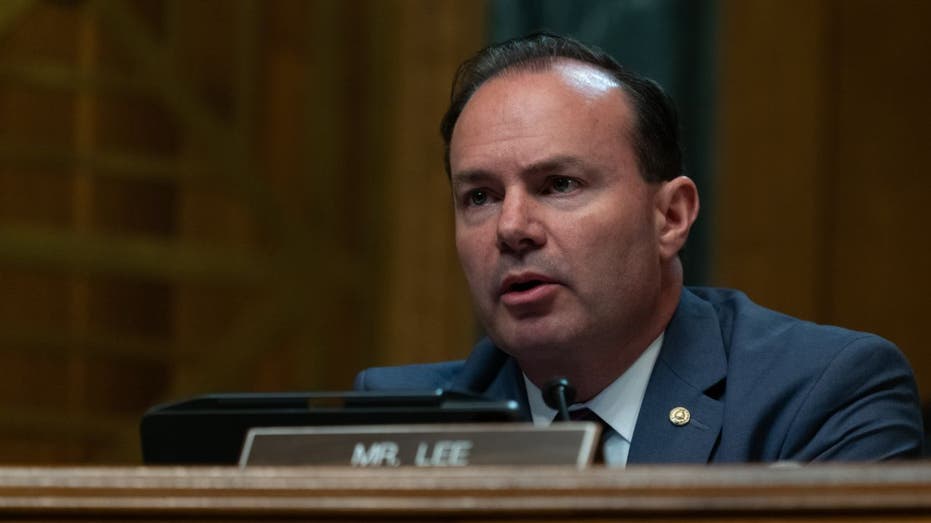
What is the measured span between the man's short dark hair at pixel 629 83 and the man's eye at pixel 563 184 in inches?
6.0

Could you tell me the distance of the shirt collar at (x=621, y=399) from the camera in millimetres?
2285

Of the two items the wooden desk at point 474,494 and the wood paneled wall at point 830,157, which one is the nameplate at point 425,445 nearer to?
the wooden desk at point 474,494

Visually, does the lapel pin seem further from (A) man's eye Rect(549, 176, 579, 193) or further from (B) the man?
(A) man's eye Rect(549, 176, 579, 193)

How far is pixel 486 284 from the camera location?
2.24 m

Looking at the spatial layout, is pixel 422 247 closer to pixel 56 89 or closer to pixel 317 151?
pixel 317 151

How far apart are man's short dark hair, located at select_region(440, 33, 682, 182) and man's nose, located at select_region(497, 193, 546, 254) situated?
23 cm

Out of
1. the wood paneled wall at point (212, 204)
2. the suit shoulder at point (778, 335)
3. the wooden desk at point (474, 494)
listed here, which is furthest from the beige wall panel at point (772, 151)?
the wooden desk at point (474, 494)

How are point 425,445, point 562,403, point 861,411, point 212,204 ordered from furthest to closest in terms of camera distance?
point 212,204, point 861,411, point 562,403, point 425,445

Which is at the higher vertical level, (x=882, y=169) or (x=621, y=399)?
(x=882, y=169)

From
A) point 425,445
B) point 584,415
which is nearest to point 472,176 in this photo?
point 584,415

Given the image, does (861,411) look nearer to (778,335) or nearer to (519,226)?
(778,335)

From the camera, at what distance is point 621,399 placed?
7.60ft

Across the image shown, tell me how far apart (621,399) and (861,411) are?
0.39 metres

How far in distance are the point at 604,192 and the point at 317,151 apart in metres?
2.07
